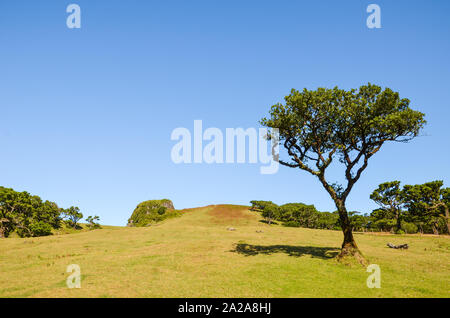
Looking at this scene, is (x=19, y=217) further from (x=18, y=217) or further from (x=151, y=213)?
(x=151, y=213)

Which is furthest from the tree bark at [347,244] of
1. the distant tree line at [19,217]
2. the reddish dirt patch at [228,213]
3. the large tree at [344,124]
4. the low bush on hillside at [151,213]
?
the low bush on hillside at [151,213]

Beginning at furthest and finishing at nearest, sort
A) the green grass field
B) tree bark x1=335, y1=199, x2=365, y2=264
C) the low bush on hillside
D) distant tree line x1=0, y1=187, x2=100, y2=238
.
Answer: the low bush on hillside < distant tree line x1=0, y1=187, x2=100, y2=238 < tree bark x1=335, y1=199, x2=365, y2=264 < the green grass field

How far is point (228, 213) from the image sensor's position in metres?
111

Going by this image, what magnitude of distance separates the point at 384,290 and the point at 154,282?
15140 millimetres

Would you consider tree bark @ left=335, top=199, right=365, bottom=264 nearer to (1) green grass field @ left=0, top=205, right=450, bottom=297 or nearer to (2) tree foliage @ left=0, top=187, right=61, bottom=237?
(1) green grass field @ left=0, top=205, right=450, bottom=297

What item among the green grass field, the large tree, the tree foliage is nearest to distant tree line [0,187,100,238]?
the tree foliage

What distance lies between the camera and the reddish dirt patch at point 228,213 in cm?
10191

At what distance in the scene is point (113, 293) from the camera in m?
15.1

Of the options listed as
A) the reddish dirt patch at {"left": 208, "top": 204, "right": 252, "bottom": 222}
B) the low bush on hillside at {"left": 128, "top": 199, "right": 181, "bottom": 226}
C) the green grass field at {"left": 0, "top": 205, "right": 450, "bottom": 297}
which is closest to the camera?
the green grass field at {"left": 0, "top": 205, "right": 450, "bottom": 297}

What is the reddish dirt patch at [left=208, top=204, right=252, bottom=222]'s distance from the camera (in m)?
102

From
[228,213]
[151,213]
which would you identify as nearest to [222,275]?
[228,213]

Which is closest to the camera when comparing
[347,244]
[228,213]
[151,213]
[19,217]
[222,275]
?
[222,275]

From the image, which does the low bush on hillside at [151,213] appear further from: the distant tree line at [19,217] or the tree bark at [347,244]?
the tree bark at [347,244]

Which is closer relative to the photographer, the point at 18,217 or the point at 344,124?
the point at 344,124
